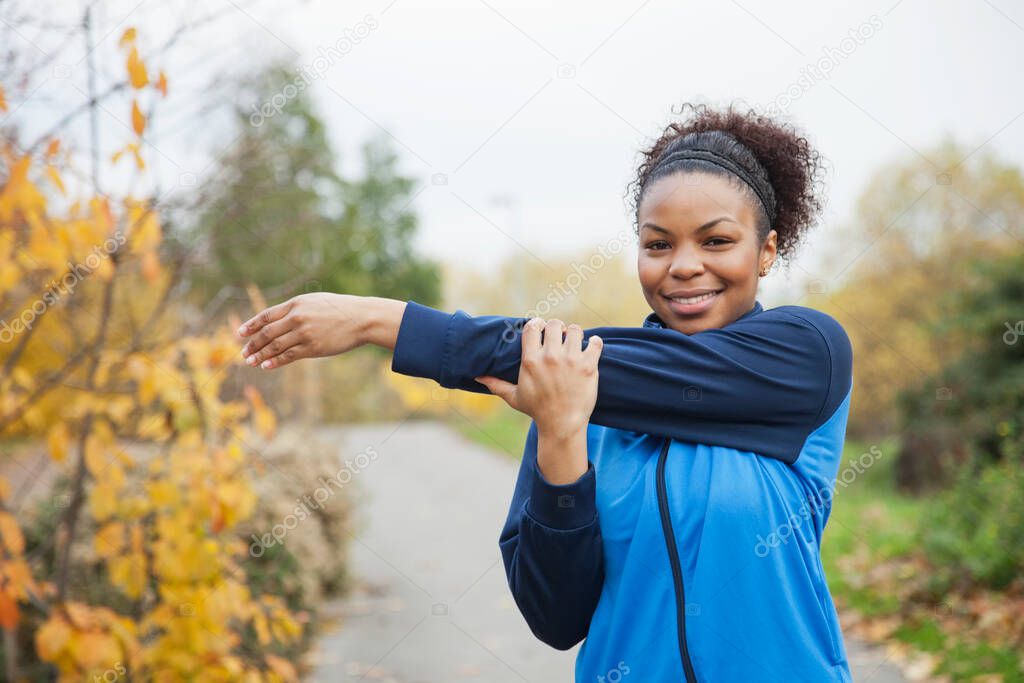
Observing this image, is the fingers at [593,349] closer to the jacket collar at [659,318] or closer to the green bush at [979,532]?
the jacket collar at [659,318]

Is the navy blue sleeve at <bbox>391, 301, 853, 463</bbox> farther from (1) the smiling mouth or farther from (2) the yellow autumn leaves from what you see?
(2) the yellow autumn leaves

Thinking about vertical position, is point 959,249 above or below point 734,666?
above

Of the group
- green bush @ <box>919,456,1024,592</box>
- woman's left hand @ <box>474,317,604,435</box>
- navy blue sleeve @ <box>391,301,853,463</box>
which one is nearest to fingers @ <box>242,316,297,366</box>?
navy blue sleeve @ <box>391,301,853,463</box>

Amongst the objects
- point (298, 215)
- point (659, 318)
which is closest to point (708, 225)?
point (659, 318)

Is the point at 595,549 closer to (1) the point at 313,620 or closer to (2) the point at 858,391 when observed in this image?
(1) the point at 313,620

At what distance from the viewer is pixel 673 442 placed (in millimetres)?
1470

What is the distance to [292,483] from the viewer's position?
648 centimetres

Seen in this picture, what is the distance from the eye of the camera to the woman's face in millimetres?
1531

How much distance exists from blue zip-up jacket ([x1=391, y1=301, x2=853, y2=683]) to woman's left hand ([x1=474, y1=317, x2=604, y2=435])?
0.15 feet

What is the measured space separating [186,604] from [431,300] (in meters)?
18.7

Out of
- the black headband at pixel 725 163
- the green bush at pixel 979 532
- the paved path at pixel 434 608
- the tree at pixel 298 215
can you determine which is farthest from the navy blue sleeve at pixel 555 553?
the green bush at pixel 979 532

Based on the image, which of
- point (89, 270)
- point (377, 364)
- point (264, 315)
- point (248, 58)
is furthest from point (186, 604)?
point (377, 364)

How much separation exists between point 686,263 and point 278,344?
663mm

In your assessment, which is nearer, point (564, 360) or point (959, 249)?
point (564, 360)
